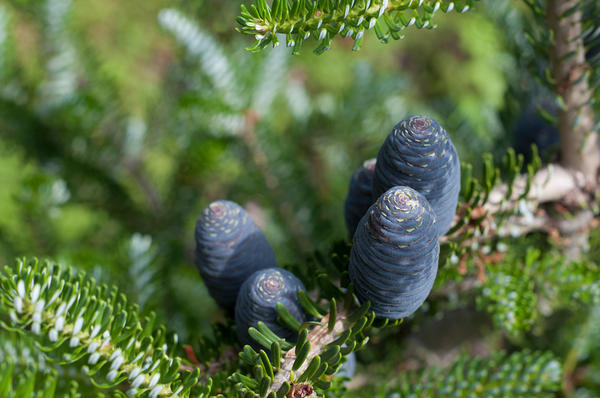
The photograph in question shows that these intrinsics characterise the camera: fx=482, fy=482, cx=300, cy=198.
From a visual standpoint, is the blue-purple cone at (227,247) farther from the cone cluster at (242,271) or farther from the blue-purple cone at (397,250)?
the blue-purple cone at (397,250)

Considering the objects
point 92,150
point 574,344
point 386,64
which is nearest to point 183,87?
point 92,150

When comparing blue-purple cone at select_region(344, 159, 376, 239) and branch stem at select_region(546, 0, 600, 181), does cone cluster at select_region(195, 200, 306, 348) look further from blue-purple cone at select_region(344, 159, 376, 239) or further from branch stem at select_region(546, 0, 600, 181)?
branch stem at select_region(546, 0, 600, 181)

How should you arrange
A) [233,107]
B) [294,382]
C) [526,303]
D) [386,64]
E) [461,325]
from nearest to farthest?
[294,382] < [526,303] < [461,325] < [233,107] < [386,64]

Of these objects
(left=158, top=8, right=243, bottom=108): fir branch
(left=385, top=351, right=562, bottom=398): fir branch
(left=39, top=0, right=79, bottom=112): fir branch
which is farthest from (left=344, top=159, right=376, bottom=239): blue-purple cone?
(left=39, top=0, right=79, bottom=112): fir branch

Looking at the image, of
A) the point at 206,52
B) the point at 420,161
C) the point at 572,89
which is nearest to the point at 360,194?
the point at 420,161

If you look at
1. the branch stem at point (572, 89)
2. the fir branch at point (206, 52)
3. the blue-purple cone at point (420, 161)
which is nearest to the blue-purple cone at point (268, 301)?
the blue-purple cone at point (420, 161)

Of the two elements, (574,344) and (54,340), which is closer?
(54,340)

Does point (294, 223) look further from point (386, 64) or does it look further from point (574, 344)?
point (386, 64)
